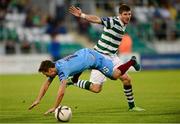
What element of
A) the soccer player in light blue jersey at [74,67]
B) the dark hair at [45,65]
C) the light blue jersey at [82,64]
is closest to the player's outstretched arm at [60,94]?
the soccer player in light blue jersey at [74,67]

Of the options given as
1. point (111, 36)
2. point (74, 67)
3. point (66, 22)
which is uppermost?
point (111, 36)

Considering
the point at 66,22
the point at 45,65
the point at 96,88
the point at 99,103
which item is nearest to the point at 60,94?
the point at 45,65

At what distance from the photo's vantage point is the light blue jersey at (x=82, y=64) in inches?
520

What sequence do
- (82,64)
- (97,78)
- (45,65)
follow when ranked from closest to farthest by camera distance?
(45,65)
(82,64)
(97,78)

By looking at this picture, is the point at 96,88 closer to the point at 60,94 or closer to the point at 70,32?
the point at 60,94

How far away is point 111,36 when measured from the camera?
47.0 ft

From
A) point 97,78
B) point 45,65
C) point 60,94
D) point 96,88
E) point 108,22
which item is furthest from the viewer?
point 97,78

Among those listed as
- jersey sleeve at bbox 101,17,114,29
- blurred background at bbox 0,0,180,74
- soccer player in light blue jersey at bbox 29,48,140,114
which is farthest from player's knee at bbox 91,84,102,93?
blurred background at bbox 0,0,180,74

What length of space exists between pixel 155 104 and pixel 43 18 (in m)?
19.2

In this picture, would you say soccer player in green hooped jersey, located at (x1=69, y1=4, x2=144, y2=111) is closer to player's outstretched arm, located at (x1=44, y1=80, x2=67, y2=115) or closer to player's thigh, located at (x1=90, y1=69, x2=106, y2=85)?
→ player's thigh, located at (x1=90, y1=69, x2=106, y2=85)

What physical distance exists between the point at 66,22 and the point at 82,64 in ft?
71.2

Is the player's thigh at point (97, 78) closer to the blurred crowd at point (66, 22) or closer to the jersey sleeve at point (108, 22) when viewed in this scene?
the jersey sleeve at point (108, 22)

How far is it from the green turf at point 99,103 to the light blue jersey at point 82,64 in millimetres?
909

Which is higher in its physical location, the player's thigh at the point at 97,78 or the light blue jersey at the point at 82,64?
the light blue jersey at the point at 82,64
